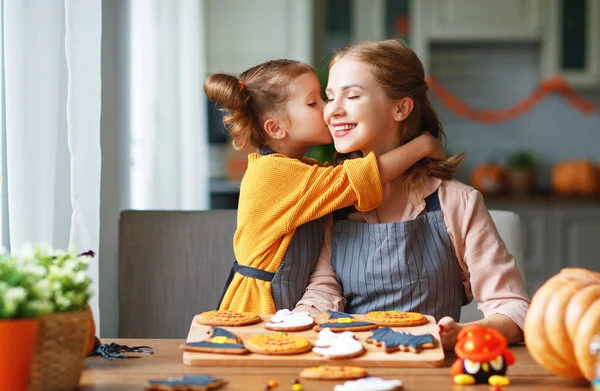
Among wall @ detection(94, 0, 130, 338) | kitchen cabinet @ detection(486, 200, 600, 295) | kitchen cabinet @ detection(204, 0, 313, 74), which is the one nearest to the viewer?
wall @ detection(94, 0, 130, 338)

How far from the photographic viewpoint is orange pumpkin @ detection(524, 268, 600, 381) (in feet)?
3.41

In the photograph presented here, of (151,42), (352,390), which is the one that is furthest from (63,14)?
(352,390)

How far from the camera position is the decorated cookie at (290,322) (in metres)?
1.28

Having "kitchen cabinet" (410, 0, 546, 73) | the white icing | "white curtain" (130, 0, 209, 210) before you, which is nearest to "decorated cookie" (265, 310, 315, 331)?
the white icing

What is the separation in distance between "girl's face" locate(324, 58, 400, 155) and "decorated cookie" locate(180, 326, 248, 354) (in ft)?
2.09

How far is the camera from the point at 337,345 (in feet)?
3.89

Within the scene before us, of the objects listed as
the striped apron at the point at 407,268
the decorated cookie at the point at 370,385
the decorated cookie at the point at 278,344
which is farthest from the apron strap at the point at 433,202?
the decorated cookie at the point at 370,385

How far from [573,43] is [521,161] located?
2.56ft

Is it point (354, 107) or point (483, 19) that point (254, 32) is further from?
point (354, 107)

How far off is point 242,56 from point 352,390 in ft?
11.8

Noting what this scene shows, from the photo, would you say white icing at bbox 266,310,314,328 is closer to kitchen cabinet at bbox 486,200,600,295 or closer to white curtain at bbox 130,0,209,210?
white curtain at bbox 130,0,209,210

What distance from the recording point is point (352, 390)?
1021 mm

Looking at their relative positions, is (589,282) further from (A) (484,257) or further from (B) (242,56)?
(B) (242,56)

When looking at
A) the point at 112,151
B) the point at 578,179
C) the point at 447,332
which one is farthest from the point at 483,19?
the point at 447,332
